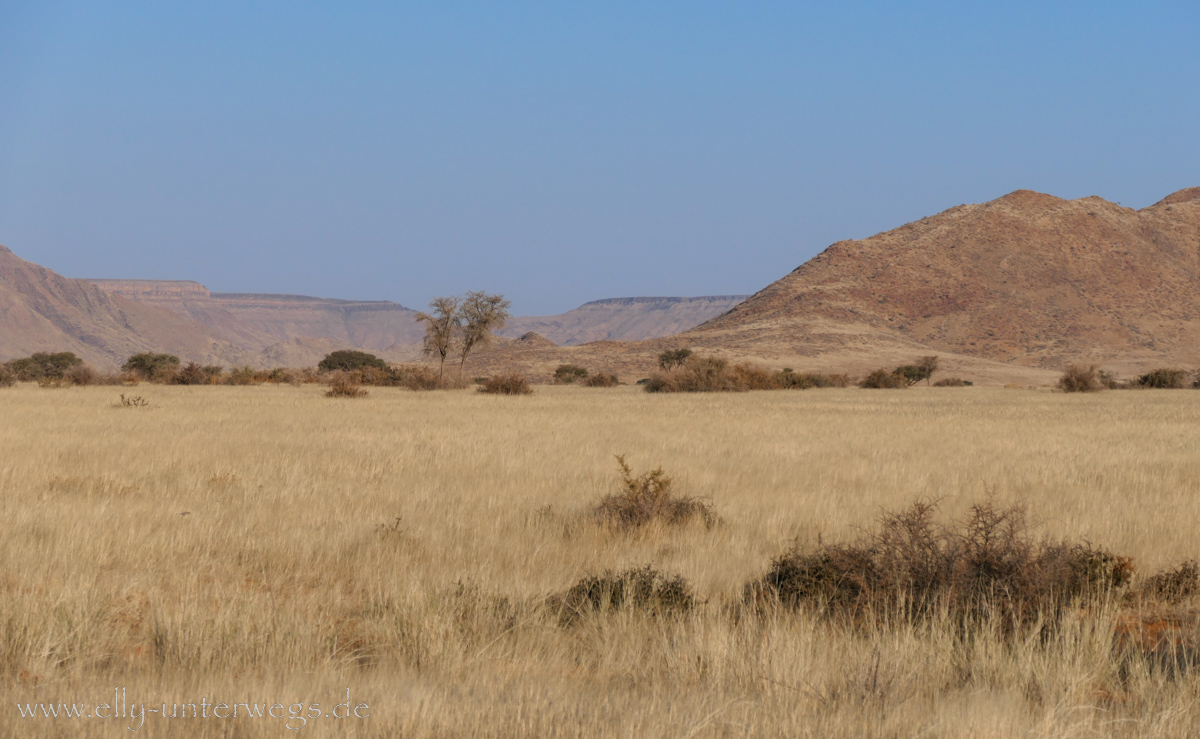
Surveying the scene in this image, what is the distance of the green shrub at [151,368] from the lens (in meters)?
45.9

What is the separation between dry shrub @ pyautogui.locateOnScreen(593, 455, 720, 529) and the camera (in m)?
8.16

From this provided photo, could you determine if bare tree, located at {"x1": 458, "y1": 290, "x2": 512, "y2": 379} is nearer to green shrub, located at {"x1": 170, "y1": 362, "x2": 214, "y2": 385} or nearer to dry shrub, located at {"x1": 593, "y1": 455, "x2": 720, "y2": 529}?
green shrub, located at {"x1": 170, "y1": 362, "x2": 214, "y2": 385}

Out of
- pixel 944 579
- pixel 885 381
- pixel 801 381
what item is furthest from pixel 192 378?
pixel 944 579

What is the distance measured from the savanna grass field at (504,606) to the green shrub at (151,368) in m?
35.6

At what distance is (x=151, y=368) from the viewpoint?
164 feet

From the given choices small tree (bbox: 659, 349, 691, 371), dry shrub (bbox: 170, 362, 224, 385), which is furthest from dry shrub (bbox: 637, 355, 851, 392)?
small tree (bbox: 659, 349, 691, 371)

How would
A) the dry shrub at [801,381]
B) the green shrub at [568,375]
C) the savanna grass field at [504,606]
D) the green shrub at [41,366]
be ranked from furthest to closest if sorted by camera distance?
the green shrub at [568,375]
the dry shrub at [801,381]
the green shrub at [41,366]
the savanna grass field at [504,606]

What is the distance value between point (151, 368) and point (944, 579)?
53.5m

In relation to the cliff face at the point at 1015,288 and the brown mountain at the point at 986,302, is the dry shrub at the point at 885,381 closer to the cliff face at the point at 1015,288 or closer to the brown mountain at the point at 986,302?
the brown mountain at the point at 986,302

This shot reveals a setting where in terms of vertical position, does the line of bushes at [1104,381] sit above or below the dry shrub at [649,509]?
above

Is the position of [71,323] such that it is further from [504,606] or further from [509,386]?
[504,606]

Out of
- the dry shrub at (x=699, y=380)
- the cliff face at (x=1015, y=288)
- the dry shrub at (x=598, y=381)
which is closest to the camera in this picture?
the dry shrub at (x=699, y=380)

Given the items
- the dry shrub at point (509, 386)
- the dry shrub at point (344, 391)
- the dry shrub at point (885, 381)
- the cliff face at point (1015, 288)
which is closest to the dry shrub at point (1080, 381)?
the dry shrub at point (885, 381)

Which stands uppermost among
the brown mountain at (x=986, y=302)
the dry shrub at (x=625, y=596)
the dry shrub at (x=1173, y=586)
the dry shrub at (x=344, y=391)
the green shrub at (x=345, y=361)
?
the brown mountain at (x=986, y=302)
